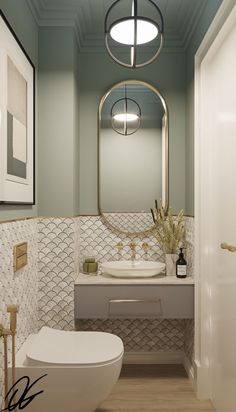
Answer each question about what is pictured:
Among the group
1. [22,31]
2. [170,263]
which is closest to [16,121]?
[22,31]

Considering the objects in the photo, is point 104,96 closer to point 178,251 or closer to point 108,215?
point 108,215

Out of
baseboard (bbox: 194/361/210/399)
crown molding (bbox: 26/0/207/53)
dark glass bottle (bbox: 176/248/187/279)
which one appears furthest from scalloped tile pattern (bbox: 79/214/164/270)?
crown molding (bbox: 26/0/207/53)

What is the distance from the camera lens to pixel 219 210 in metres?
2.10

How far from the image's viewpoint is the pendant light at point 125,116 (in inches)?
111

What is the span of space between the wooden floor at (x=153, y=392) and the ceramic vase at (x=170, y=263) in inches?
29.9

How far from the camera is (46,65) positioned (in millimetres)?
2492

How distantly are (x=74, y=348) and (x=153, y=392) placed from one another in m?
0.86

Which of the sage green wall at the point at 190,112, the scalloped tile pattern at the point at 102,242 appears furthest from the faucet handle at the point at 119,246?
the sage green wall at the point at 190,112

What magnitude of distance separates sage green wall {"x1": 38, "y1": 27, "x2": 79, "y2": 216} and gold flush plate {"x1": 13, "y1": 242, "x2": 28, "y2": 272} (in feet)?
1.58

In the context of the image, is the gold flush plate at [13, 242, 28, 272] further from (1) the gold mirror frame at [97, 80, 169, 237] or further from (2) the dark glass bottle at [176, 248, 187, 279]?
(2) the dark glass bottle at [176, 248, 187, 279]

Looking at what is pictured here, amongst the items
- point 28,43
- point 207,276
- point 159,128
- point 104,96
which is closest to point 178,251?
point 207,276

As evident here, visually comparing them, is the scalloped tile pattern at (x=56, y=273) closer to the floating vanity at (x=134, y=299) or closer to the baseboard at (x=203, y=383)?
the floating vanity at (x=134, y=299)

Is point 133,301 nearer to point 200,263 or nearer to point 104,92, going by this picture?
point 200,263

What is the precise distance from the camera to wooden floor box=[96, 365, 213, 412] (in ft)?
7.34
